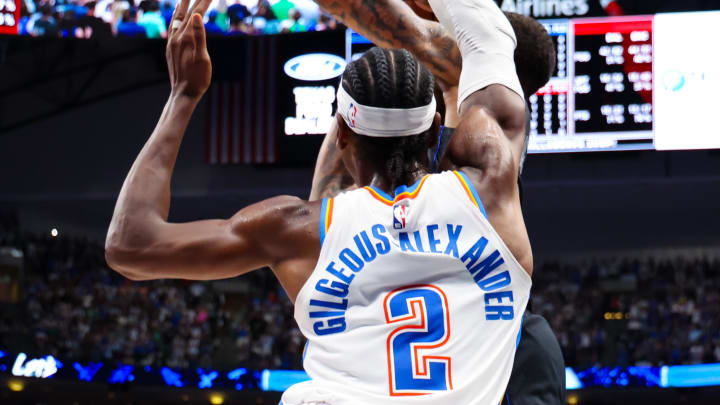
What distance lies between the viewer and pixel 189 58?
1.93 metres

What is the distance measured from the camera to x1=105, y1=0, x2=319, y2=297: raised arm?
176 centimetres

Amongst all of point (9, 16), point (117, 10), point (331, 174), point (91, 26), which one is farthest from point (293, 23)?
point (331, 174)

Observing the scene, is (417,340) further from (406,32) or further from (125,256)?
(406,32)

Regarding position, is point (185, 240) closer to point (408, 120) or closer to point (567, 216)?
point (408, 120)

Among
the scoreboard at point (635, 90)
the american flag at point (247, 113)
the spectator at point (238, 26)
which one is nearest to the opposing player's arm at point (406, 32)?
the scoreboard at point (635, 90)

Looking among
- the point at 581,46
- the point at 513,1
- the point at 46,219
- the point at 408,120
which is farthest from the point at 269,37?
the point at 408,120

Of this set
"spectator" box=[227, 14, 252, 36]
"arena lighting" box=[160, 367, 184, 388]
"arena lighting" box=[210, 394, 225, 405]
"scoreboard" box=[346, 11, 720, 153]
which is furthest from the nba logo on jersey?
"arena lighting" box=[210, 394, 225, 405]

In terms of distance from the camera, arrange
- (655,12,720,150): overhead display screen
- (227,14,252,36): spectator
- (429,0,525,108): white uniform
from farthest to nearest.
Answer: (227,14,252,36): spectator → (655,12,720,150): overhead display screen → (429,0,525,108): white uniform

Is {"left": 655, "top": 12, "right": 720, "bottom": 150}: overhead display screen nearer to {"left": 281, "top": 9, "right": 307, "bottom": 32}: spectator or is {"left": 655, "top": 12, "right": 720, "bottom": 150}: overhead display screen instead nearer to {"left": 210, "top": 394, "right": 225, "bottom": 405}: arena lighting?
{"left": 281, "top": 9, "right": 307, "bottom": 32}: spectator

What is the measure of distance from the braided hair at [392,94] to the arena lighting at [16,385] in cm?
1300

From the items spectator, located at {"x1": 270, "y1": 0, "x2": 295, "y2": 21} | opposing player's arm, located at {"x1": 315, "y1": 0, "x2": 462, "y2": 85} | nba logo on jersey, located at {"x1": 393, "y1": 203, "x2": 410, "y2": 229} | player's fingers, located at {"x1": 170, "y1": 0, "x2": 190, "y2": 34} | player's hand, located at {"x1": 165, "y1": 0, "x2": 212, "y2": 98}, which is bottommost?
spectator, located at {"x1": 270, "y1": 0, "x2": 295, "y2": 21}

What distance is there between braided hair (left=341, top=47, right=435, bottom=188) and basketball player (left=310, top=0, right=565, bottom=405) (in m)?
0.42

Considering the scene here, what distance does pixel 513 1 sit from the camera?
409 inches

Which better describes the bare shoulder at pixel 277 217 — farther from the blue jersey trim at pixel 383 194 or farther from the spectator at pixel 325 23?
the spectator at pixel 325 23
